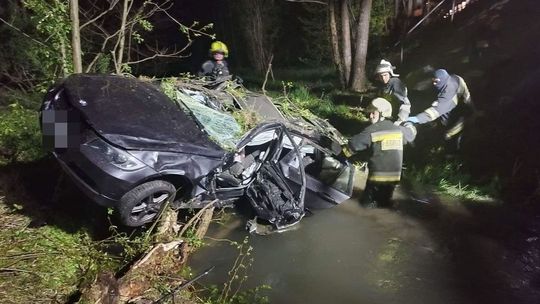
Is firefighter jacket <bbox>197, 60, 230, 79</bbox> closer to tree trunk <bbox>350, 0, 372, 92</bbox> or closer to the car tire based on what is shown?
the car tire

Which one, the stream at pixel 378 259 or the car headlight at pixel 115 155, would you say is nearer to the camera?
the car headlight at pixel 115 155

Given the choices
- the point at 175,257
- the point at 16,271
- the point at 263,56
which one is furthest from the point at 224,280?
the point at 263,56

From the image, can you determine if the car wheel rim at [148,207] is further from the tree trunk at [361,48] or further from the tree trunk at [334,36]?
the tree trunk at [334,36]

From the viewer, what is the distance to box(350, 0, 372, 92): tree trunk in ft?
35.4

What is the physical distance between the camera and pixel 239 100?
5.93 m

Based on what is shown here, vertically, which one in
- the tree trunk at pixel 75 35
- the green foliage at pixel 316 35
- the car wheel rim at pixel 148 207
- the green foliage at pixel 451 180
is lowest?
the green foliage at pixel 451 180

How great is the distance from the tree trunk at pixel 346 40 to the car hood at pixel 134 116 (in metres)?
6.95

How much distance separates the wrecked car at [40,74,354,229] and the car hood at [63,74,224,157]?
10mm

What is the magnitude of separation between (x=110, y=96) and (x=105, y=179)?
43.1 inches

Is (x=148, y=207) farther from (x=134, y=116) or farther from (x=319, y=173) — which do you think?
(x=319, y=173)

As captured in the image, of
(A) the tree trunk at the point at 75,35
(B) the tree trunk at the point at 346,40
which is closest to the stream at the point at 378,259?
(A) the tree trunk at the point at 75,35

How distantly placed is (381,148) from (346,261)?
1.65 m

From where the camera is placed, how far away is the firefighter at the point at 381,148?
5949mm

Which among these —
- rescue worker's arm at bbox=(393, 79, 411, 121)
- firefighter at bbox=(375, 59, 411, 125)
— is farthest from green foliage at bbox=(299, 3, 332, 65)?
rescue worker's arm at bbox=(393, 79, 411, 121)
